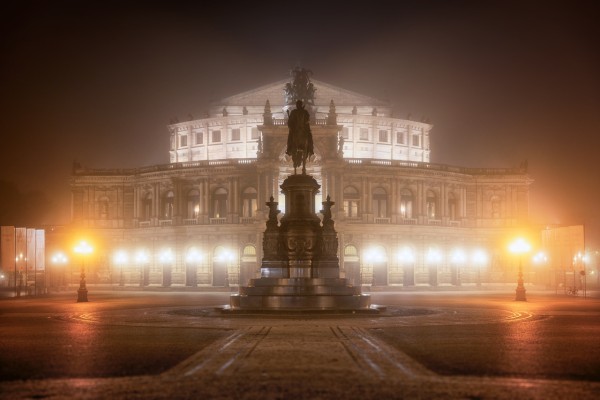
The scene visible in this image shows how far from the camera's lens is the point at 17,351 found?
19.3 m

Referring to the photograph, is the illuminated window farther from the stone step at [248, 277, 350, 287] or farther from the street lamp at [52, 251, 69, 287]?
the stone step at [248, 277, 350, 287]

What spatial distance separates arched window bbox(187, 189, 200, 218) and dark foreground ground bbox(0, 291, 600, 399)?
6565 cm

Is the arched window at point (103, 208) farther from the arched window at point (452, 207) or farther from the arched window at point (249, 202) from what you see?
the arched window at point (452, 207)

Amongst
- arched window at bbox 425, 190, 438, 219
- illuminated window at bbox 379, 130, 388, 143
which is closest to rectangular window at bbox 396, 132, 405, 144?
illuminated window at bbox 379, 130, 388, 143

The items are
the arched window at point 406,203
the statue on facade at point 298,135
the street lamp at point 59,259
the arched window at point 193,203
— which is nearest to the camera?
the statue on facade at point 298,135

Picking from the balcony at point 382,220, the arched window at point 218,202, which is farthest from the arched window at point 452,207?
the arched window at point 218,202

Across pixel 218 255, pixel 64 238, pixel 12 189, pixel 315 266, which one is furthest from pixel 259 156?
pixel 315 266

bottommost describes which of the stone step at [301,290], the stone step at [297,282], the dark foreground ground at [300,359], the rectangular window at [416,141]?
the dark foreground ground at [300,359]

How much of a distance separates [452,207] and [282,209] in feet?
70.1

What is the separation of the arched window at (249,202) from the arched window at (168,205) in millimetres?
9476

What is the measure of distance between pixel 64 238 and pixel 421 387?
300 feet

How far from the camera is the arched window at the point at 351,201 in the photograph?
302ft

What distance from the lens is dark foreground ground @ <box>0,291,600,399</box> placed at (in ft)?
44.4

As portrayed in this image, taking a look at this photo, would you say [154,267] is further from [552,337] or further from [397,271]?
[552,337]
